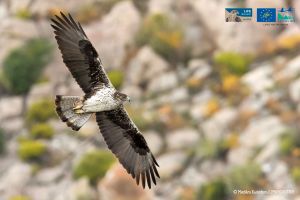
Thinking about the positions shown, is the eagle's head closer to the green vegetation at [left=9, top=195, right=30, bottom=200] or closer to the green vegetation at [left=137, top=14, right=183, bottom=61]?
the green vegetation at [left=9, top=195, right=30, bottom=200]

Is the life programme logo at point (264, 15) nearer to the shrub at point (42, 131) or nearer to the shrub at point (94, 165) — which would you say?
the shrub at point (94, 165)

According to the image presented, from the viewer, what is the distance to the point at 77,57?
54.0ft

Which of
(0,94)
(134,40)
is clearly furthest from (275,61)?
(0,94)

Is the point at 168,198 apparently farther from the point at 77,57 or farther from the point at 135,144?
the point at 77,57

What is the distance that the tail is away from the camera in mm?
16375

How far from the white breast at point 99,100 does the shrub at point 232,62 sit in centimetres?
1494

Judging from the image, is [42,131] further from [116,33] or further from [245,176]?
[245,176]

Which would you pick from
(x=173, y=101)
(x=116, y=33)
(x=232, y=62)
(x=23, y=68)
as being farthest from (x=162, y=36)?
(x=23, y=68)

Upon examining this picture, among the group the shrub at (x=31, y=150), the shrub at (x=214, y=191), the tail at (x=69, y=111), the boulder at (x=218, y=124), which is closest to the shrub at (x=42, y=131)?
the shrub at (x=31, y=150)

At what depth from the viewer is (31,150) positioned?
29328mm

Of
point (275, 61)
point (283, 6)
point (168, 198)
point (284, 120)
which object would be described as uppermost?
point (283, 6)

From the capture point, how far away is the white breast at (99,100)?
53.7 ft

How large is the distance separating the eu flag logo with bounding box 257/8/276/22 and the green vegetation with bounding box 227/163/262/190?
703 cm

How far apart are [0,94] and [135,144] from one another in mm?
15921
